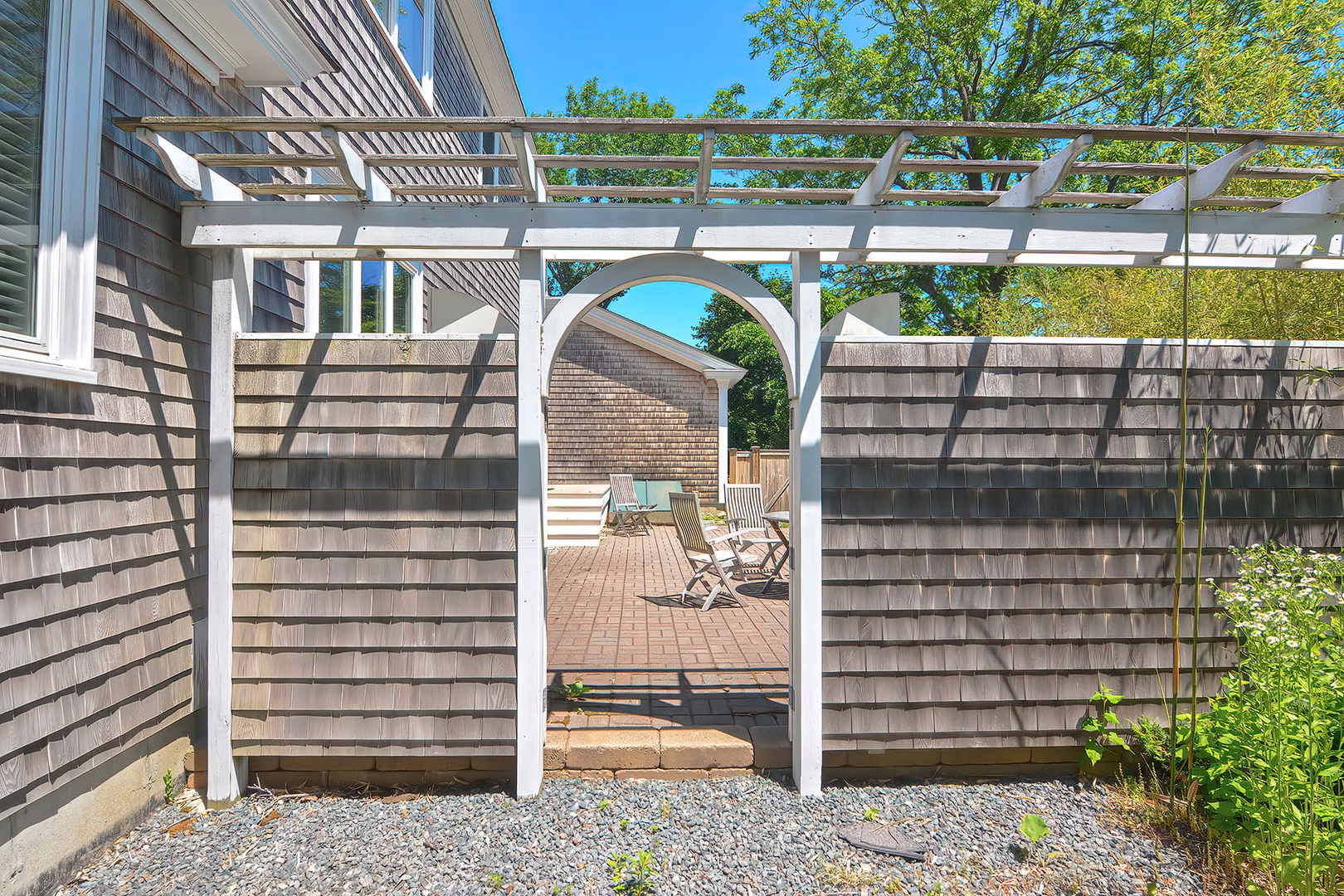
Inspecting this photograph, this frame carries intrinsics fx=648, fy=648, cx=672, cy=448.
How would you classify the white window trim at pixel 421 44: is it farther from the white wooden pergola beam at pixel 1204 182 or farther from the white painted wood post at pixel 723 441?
the white painted wood post at pixel 723 441

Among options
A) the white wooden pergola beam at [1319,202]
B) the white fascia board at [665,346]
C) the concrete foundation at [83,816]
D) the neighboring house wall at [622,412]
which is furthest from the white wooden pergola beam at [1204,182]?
the neighboring house wall at [622,412]

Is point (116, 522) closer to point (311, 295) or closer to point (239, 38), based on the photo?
point (311, 295)

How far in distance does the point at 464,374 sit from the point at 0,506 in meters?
1.49

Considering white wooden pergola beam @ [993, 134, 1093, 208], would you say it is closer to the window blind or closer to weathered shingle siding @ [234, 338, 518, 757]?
weathered shingle siding @ [234, 338, 518, 757]

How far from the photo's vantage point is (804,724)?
2.79 m

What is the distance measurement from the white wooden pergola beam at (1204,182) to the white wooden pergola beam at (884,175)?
3.58 ft

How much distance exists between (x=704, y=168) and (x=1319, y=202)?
8.76ft

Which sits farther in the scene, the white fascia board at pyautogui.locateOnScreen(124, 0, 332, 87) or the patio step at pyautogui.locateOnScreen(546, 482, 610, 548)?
the patio step at pyautogui.locateOnScreen(546, 482, 610, 548)

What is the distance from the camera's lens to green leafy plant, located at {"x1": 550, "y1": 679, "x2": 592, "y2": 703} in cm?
355

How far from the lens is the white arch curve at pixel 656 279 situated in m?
2.85

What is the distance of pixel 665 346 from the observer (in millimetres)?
11883

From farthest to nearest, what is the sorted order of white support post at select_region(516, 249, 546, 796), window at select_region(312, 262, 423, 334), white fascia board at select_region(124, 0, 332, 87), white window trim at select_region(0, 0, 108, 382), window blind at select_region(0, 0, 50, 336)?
window at select_region(312, 262, 423, 334), white support post at select_region(516, 249, 546, 796), white fascia board at select_region(124, 0, 332, 87), white window trim at select_region(0, 0, 108, 382), window blind at select_region(0, 0, 50, 336)

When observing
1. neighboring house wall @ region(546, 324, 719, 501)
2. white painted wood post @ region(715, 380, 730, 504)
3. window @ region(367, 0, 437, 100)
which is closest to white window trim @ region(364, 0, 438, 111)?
window @ region(367, 0, 437, 100)

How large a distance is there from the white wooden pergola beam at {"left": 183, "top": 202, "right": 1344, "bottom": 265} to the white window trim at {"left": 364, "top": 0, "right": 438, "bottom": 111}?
3.29 m
